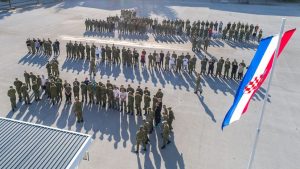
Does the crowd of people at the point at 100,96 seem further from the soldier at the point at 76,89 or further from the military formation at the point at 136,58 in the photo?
the military formation at the point at 136,58

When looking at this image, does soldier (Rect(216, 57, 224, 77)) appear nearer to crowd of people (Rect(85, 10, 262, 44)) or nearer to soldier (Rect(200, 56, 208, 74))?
soldier (Rect(200, 56, 208, 74))

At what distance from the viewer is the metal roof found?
674cm

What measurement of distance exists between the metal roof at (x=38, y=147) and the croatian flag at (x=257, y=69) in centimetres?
381

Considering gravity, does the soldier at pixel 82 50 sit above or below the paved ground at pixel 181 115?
above

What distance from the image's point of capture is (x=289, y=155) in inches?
421

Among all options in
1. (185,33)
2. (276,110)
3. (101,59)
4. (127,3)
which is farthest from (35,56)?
(127,3)

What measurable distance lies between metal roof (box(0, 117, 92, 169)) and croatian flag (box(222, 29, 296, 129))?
381cm

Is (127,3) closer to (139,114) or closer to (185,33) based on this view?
(185,33)

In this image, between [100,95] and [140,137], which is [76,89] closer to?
[100,95]

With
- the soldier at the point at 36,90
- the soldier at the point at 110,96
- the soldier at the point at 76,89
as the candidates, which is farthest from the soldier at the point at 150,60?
the soldier at the point at 36,90

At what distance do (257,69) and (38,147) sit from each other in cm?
551

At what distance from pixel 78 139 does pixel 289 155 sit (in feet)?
25.0

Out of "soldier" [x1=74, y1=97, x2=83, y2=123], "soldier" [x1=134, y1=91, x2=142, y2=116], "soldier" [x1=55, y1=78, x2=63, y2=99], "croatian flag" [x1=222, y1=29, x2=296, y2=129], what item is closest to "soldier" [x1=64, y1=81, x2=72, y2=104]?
"soldier" [x1=55, y1=78, x2=63, y2=99]

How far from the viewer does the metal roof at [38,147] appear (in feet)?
22.1
